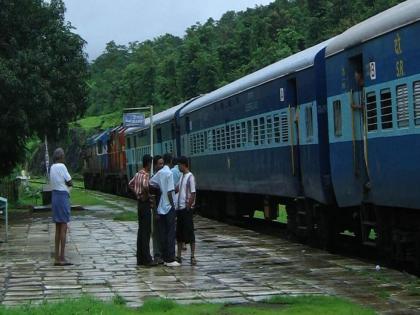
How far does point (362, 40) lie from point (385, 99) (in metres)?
1.20

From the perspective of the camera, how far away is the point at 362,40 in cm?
1121

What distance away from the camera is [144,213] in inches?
492

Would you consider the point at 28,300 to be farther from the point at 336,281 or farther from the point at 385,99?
the point at 385,99

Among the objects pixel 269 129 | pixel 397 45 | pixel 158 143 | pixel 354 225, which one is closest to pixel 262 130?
pixel 269 129

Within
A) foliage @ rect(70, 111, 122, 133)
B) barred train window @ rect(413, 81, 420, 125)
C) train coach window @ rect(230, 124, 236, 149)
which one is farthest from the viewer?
foliage @ rect(70, 111, 122, 133)

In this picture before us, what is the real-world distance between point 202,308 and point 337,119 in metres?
5.25

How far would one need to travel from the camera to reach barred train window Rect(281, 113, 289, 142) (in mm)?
15055

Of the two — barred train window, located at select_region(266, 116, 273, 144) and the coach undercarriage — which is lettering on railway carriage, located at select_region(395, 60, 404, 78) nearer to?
the coach undercarriage

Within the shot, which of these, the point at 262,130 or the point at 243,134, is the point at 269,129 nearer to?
the point at 262,130

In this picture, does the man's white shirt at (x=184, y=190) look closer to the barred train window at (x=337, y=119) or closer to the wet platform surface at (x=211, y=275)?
the wet platform surface at (x=211, y=275)

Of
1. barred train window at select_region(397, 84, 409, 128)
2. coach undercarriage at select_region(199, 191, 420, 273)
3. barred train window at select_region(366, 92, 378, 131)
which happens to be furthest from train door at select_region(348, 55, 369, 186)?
barred train window at select_region(397, 84, 409, 128)

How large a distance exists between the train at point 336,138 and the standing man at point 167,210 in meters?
2.66

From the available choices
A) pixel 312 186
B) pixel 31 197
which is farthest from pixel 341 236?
pixel 31 197

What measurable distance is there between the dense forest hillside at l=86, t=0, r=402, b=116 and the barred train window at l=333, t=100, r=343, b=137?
36.3 m
